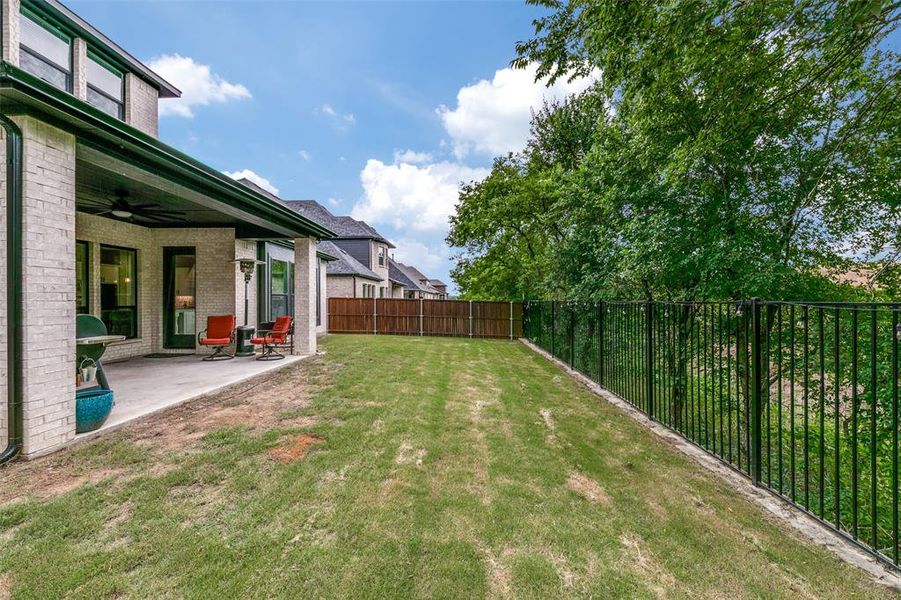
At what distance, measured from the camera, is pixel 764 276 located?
178 inches

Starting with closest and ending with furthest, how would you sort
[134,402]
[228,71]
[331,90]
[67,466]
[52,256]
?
[67,466] → [52,256] → [134,402] → [228,71] → [331,90]

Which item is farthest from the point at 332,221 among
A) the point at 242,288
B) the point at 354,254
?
the point at 242,288

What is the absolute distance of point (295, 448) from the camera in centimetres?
366

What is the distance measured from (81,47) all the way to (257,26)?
3.53m

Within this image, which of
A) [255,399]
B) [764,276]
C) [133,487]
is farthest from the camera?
[255,399]

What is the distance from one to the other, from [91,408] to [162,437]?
83cm

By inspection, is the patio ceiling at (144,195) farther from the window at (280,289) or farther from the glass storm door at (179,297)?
the window at (280,289)

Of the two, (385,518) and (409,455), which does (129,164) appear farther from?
(385,518)

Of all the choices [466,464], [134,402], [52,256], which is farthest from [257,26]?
[466,464]

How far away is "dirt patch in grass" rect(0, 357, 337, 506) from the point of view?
2.95 m

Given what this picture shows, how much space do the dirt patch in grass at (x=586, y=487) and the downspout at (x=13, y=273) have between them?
488cm

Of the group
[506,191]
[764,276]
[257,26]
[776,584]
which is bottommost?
[776,584]

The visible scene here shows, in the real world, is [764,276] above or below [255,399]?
above

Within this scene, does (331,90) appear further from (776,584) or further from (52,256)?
(776,584)
